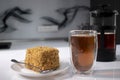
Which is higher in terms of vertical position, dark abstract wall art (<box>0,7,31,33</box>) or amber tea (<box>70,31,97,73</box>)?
dark abstract wall art (<box>0,7,31,33</box>)

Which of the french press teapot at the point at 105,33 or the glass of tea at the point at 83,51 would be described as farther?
the french press teapot at the point at 105,33

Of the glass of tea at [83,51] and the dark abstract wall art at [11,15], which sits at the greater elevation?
the dark abstract wall art at [11,15]

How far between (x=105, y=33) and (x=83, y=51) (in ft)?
0.63

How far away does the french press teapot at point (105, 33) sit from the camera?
100cm

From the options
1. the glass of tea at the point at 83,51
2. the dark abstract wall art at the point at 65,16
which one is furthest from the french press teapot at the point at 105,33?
the dark abstract wall art at the point at 65,16

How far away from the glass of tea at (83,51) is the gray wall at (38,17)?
2.89 feet

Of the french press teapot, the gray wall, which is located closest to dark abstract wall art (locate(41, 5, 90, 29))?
the gray wall

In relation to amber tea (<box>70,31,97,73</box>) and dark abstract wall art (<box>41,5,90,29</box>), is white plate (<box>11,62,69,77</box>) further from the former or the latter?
dark abstract wall art (<box>41,5,90,29</box>)

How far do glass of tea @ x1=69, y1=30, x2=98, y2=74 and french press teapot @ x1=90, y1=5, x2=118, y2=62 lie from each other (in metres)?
0.14

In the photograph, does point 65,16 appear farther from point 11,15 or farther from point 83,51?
point 83,51

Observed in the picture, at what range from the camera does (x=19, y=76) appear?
83cm

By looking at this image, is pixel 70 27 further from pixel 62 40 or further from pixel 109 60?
pixel 109 60

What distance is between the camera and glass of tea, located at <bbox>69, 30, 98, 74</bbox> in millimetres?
849

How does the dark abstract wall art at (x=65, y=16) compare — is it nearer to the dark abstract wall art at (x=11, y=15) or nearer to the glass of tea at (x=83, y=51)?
the dark abstract wall art at (x=11, y=15)
